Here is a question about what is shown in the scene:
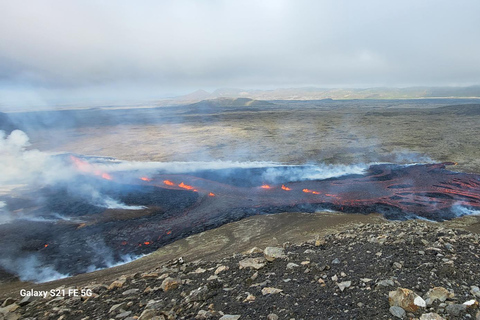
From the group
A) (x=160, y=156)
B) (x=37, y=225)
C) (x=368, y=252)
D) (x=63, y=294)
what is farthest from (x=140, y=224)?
(x=160, y=156)

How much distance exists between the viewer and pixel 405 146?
37562mm

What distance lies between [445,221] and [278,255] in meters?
13.4

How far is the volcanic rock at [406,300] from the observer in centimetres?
442

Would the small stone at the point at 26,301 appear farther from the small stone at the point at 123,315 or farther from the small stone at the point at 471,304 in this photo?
the small stone at the point at 471,304

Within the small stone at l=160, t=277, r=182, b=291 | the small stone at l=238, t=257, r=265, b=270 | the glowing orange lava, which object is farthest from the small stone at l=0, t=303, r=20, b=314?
the glowing orange lava

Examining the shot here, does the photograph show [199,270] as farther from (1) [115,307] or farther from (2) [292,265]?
(2) [292,265]

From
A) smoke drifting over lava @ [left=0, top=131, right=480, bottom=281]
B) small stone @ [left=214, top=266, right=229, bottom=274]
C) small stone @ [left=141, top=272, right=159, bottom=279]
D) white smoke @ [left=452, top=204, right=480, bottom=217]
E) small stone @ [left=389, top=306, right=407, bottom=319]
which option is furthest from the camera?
white smoke @ [left=452, top=204, right=480, bottom=217]

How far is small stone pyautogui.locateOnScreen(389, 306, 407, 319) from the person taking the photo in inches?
169

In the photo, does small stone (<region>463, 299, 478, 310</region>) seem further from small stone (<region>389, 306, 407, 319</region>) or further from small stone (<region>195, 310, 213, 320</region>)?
small stone (<region>195, 310, 213, 320</region>)

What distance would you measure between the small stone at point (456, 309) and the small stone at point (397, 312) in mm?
654

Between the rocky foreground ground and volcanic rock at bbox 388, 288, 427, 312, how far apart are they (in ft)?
0.05

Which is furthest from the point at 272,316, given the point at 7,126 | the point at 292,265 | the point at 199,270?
the point at 7,126

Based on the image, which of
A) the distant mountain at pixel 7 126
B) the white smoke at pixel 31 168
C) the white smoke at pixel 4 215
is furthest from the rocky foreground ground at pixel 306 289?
the distant mountain at pixel 7 126

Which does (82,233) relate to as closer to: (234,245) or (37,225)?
(37,225)
